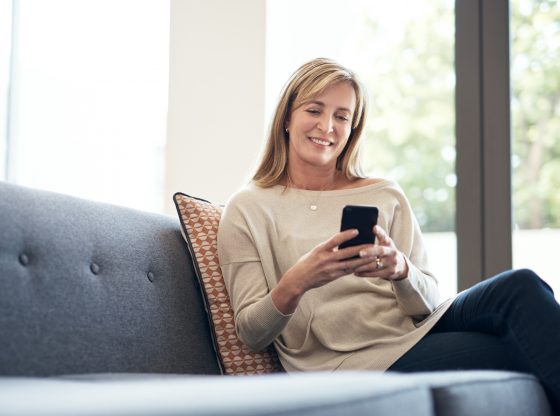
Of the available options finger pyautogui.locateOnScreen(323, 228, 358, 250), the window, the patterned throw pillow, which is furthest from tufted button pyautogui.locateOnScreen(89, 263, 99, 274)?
the window

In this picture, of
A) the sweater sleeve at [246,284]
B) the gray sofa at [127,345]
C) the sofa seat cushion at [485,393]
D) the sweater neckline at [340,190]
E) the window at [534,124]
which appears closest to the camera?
the gray sofa at [127,345]

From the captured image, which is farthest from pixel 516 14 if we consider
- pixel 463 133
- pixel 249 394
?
pixel 249 394

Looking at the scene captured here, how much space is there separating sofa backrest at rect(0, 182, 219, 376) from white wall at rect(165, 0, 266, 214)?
116cm

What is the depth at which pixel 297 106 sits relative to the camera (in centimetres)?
229

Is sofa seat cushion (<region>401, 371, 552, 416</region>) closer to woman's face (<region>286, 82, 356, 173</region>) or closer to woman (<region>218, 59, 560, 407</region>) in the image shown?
woman (<region>218, 59, 560, 407</region>)

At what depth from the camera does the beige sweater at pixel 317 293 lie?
1966 millimetres

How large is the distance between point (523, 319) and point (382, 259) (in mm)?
323

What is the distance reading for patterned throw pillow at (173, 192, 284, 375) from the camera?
201 centimetres

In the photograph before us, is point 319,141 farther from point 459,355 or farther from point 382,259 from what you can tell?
point 459,355

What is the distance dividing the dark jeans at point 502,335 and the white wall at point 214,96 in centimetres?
144

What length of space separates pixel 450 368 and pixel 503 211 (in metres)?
1.37

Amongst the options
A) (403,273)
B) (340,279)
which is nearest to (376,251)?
(403,273)

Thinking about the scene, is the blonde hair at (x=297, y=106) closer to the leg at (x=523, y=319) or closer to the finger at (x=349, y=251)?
the finger at (x=349, y=251)

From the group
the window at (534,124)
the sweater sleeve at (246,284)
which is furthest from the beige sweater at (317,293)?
the window at (534,124)
